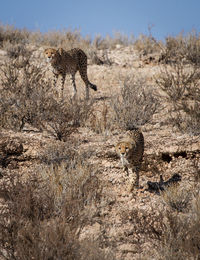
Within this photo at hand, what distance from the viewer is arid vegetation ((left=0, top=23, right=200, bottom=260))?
359 centimetres

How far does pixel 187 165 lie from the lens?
5688 mm

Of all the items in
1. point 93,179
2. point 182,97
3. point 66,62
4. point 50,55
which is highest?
point 50,55

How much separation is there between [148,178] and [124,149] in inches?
39.5

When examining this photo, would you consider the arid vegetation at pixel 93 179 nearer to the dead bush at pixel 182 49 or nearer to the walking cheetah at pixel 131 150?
the walking cheetah at pixel 131 150

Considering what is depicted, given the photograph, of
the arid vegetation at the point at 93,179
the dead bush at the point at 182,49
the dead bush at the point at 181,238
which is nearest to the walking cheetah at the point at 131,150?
the arid vegetation at the point at 93,179

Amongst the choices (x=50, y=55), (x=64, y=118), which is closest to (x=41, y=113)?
(x=64, y=118)

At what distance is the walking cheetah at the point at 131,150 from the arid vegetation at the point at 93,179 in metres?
0.33

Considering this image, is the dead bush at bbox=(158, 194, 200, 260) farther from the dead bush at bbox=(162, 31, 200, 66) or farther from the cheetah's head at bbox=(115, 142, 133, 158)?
the dead bush at bbox=(162, 31, 200, 66)

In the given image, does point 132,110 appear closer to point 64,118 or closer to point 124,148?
point 64,118

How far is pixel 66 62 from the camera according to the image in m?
9.80

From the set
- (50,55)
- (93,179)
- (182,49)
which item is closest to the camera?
(93,179)

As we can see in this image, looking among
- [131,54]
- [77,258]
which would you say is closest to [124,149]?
[77,258]

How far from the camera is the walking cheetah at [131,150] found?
A: 4.88 metres

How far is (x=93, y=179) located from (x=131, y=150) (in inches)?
21.9
